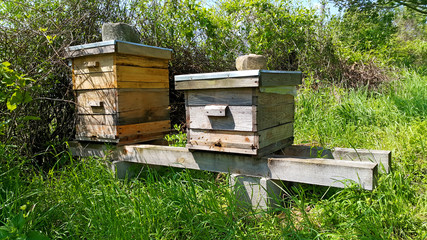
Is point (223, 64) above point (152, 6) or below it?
below

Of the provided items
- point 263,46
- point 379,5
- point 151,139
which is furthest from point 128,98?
point 379,5

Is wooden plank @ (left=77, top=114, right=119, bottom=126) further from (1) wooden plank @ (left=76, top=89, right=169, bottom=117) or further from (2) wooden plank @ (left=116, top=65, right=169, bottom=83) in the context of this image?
(2) wooden plank @ (left=116, top=65, right=169, bottom=83)

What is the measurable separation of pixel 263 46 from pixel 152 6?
82.3 inches

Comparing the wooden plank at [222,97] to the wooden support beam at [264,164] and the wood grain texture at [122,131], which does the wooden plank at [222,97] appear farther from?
the wood grain texture at [122,131]

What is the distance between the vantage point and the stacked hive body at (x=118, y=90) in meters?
3.08

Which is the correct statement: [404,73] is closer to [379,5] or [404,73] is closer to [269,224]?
[269,224]

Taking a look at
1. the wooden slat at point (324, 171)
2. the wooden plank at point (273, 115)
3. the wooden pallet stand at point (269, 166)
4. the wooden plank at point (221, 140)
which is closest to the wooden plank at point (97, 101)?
the wooden pallet stand at point (269, 166)

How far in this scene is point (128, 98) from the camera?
3193mm

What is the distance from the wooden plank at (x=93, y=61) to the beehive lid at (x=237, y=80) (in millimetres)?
816

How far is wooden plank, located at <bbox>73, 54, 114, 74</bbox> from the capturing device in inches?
122

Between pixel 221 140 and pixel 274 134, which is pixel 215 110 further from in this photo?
pixel 274 134

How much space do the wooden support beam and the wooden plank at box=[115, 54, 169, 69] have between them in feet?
2.64

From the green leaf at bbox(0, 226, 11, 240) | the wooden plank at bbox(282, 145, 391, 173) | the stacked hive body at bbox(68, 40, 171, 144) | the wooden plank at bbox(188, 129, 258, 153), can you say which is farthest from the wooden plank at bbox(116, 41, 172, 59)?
the green leaf at bbox(0, 226, 11, 240)

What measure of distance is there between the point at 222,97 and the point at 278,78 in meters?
0.46
